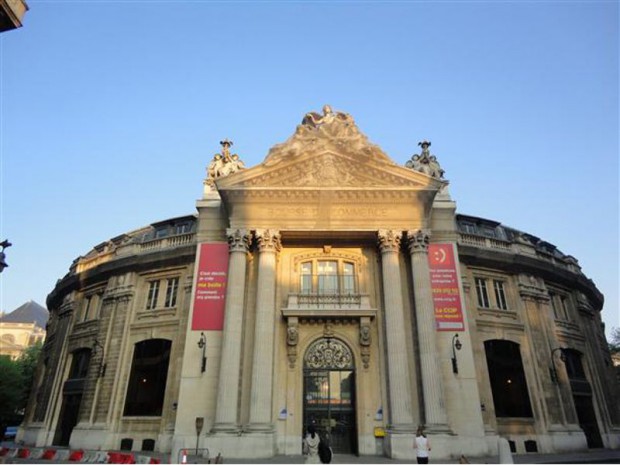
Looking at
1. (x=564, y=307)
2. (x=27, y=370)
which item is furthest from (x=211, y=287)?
(x=27, y=370)

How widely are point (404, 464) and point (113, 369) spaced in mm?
18646

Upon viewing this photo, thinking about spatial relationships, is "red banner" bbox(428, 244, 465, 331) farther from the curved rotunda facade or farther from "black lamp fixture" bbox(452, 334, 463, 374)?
"black lamp fixture" bbox(452, 334, 463, 374)

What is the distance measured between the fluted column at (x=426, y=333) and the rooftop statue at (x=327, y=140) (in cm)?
560

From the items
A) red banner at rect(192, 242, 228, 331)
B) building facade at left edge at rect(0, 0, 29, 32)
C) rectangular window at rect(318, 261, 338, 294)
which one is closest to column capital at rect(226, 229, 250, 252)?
red banner at rect(192, 242, 228, 331)

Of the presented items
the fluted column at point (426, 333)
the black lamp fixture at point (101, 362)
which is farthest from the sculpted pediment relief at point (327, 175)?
the black lamp fixture at point (101, 362)

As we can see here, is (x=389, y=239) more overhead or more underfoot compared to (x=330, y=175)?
more underfoot

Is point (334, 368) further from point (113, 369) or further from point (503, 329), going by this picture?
point (113, 369)

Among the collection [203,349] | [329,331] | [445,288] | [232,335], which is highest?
[445,288]

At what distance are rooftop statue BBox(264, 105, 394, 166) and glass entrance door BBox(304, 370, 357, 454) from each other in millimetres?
12987

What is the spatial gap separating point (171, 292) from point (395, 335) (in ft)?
49.4

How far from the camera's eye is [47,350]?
112 ft

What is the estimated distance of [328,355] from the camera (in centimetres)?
2291

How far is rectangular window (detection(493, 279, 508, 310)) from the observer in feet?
87.8

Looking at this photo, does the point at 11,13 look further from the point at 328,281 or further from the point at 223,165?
the point at 328,281
